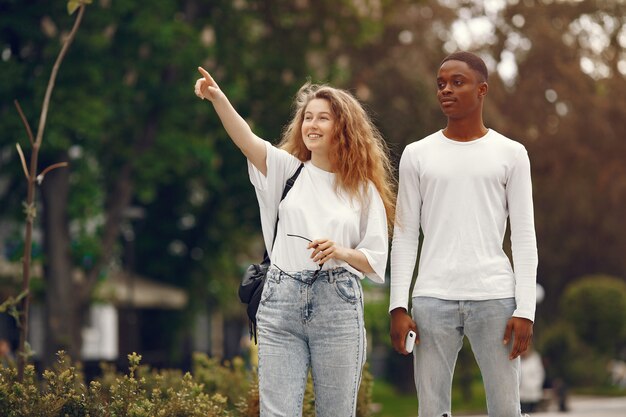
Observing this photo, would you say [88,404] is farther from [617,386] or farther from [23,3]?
[617,386]

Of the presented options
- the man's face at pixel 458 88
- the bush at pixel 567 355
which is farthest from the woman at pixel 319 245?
the bush at pixel 567 355

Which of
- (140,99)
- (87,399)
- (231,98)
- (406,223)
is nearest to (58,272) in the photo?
(140,99)

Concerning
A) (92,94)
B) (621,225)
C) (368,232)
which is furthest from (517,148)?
(621,225)

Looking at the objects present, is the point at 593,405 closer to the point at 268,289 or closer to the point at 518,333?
the point at 518,333

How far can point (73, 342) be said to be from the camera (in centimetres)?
2453

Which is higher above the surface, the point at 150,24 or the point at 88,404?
the point at 150,24

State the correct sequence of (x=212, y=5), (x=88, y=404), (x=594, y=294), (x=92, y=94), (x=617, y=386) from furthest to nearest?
(x=617, y=386) → (x=594, y=294) → (x=212, y=5) → (x=92, y=94) → (x=88, y=404)

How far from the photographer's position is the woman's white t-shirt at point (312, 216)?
5605 millimetres

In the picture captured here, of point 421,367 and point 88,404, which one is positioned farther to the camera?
point 88,404

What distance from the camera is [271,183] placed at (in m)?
5.77

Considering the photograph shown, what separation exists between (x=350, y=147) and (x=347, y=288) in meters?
0.63

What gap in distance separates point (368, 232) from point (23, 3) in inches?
744

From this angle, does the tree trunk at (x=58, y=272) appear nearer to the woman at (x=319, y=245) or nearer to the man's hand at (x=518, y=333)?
the woman at (x=319, y=245)

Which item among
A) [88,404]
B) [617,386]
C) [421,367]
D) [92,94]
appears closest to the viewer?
[421,367]
